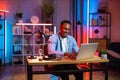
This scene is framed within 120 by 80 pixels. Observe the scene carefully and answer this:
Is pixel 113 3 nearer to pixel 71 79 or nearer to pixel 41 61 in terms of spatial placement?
pixel 71 79

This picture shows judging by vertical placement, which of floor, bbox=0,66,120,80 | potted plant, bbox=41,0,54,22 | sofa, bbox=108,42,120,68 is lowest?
floor, bbox=0,66,120,80

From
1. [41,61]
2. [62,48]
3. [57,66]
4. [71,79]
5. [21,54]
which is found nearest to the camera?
[41,61]

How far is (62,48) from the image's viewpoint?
4.39 metres

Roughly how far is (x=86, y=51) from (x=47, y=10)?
4.86m

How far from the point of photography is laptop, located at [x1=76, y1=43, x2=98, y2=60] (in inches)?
145

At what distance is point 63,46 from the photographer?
4398 millimetres

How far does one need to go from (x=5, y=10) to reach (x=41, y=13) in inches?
47.9

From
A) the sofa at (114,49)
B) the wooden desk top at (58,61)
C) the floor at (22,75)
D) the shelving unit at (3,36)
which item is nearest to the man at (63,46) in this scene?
the wooden desk top at (58,61)

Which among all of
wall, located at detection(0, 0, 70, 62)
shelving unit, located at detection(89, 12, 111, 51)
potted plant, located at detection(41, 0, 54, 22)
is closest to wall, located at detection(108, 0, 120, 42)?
shelving unit, located at detection(89, 12, 111, 51)

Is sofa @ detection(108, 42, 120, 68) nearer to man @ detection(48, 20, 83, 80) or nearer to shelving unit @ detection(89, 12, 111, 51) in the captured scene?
shelving unit @ detection(89, 12, 111, 51)

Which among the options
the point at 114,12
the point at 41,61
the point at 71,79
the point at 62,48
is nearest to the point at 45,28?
the point at 114,12

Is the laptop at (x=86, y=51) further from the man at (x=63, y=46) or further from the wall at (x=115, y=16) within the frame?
the wall at (x=115, y=16)

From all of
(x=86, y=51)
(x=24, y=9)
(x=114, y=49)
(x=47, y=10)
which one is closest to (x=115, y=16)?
(x=114, y=49)

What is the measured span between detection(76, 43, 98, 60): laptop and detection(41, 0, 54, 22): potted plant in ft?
15.5
